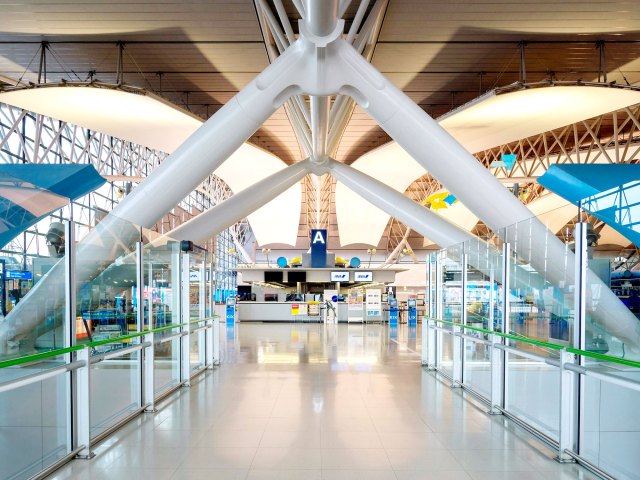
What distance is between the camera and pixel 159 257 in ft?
27.4

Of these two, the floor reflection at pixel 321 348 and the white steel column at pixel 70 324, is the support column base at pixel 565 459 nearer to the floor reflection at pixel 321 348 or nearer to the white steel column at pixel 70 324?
the white steel column at pixel 70 324

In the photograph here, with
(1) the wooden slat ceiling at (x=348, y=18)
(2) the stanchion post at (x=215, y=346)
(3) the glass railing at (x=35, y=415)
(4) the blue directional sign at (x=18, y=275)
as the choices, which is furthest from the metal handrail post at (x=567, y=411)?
(2) the stanchion post at (x=215, y=346)

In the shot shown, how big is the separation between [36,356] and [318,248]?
1011 inches

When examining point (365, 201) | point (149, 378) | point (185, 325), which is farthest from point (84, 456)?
point (365, 201)

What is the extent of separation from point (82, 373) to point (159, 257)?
3.03 meters

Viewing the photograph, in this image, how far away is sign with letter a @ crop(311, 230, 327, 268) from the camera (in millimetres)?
29969

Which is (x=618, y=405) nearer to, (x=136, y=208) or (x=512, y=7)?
(x=512, y=7)

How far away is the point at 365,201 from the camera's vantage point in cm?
3086

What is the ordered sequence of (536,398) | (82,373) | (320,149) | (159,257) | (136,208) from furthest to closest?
(320,149)
(136,208)
(159,257)
(536,398)
(82,373)

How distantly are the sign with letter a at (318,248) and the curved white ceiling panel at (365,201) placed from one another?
240 centimetres

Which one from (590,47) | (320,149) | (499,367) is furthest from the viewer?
(320,149)

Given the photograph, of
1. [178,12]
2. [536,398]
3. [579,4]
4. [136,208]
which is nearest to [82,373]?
[536,398]

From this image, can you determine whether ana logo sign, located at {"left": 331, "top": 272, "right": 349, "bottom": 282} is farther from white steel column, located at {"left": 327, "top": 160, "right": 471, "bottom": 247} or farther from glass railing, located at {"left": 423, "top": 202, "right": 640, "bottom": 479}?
glass railing, located at {"left": 423, "top": 202, "right": 640, "bottom": 479}

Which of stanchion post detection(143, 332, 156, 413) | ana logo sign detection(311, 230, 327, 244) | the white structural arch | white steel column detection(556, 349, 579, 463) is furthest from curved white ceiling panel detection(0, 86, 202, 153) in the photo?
ana logo sign detection(311, 230, 327, 244)
